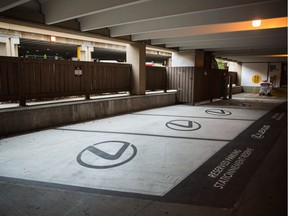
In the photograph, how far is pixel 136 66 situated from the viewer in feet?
39.7

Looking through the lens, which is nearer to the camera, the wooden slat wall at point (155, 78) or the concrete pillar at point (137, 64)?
the concrete pillar at point (137, 64)

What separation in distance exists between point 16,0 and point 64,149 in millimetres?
3839

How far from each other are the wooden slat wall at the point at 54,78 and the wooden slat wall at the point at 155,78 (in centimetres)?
209

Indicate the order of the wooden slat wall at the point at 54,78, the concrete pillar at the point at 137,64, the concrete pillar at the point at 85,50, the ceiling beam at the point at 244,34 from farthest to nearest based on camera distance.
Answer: the concrete pillar at the point at 85,50, the concrete pillar at the point at 137,64, the ceiling beam at the point at 244,34, the wooden slat wall at the point at 54,78

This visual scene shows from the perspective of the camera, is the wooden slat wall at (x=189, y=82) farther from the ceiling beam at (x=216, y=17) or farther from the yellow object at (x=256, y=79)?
the yellow object at (x=256, y=79)

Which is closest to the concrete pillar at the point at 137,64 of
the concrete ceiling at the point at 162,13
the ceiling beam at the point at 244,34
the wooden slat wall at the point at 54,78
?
the wooden slat wall at the point at 54,78

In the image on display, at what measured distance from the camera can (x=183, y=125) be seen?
8.40 m

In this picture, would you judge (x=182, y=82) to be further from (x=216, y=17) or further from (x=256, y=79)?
(x=256, y=79)

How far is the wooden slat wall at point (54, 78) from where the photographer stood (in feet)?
24.0

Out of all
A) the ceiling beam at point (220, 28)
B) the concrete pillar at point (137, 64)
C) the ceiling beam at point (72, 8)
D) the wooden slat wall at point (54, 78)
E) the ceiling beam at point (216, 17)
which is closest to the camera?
the ceiling beam at point (72, 8)

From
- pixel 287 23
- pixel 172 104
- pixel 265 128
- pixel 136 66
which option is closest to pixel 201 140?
pixel 265 128

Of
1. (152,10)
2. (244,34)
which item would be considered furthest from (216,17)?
(244,34)

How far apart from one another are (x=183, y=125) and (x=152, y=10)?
13.6 ft

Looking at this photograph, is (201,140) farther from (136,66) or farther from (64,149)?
A: (136,66)
